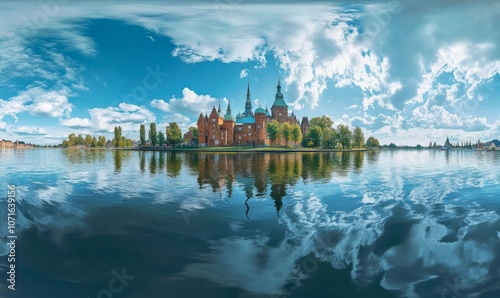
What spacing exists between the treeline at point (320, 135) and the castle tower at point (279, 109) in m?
22.5

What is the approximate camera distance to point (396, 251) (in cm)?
916

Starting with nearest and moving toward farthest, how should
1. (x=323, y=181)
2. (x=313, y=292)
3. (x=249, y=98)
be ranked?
1. (x=313, y=292)
2. (x=323, y=181)
3. (x=249, y=98)

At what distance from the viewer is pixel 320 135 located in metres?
101

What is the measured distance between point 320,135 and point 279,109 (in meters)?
42.7

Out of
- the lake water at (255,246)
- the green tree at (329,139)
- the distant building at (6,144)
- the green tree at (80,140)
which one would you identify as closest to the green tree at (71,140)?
the green tree at (80,140)

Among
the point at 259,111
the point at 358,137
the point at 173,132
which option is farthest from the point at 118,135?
the point at 358,137

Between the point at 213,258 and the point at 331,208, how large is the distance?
7.09 meters

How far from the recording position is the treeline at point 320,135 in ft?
327

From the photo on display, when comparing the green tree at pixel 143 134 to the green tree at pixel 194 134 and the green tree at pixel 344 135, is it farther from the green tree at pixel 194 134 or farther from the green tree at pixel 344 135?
the green tree at pixel 344 135

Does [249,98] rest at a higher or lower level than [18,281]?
higher

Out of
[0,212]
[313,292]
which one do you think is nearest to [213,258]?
[313,292]

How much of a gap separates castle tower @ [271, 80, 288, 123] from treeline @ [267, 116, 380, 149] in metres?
22.5

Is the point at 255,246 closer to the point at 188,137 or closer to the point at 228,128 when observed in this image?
the point at 228,128

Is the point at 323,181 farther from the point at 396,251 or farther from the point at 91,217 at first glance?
the point at 91,217
